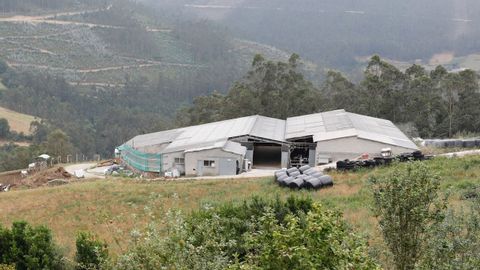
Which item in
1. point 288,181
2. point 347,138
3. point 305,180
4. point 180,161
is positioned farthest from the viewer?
point 180,161

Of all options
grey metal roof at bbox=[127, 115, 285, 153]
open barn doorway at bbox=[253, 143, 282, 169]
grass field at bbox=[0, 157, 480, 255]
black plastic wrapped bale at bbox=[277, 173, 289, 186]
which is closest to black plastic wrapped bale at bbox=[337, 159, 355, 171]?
grass field at bbox=[0, 157, 480, 255]

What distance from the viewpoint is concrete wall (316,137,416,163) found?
3450 centimetres

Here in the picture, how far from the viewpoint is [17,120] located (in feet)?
303

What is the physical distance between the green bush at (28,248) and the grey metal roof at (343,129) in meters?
24.3

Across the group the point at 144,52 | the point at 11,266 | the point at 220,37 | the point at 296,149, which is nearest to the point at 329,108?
the point at 296,149

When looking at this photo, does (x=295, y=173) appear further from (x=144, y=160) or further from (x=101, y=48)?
(x=101, y=48)

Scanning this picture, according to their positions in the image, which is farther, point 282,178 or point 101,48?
point 101,48

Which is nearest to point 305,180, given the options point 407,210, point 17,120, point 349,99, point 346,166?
point 346,166

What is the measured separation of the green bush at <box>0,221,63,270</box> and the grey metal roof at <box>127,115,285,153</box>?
24052 mm

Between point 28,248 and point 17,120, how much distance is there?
85.4 meters

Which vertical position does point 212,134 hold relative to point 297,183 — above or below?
above

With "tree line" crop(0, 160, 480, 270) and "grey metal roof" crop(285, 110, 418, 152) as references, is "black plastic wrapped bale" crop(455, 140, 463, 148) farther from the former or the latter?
"tree line" crop(0, 160, 480, 270)

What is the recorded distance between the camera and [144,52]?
148500mm

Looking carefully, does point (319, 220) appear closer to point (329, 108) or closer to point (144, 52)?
point (329, 108)
